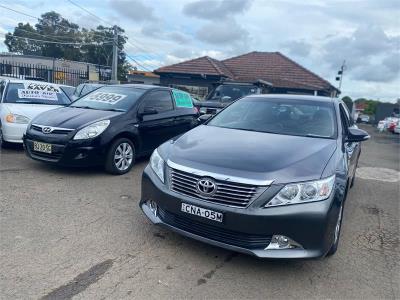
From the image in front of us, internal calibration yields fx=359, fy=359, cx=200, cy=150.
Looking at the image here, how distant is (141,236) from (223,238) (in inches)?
42.4

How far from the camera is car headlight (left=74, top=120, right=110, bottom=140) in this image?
5586mm

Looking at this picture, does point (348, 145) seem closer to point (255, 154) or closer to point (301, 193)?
point (255, 154)

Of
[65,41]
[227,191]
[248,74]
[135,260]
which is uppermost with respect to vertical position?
[65,41]

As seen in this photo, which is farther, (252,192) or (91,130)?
(91,130)

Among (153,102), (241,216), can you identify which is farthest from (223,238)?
(153,102)

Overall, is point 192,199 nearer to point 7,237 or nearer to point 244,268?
point 244,268

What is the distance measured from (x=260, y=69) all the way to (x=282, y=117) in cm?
2444

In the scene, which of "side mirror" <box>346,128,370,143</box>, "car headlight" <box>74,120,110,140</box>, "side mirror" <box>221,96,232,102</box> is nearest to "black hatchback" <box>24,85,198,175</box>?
"car headlight" <box>74,120,110,140</box>

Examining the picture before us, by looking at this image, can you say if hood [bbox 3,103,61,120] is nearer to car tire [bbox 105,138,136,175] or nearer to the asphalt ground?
car tire [bbox 105,138,136,175]

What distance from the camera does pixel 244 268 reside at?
3320 mm

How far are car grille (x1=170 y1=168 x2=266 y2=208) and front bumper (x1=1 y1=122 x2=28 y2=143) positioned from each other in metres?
5.12

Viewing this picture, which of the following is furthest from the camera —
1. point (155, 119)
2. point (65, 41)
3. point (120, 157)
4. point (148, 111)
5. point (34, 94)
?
point (65, 41)

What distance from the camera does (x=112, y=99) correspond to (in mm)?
6602

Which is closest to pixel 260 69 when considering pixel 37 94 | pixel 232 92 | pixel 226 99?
pixel 232 92
